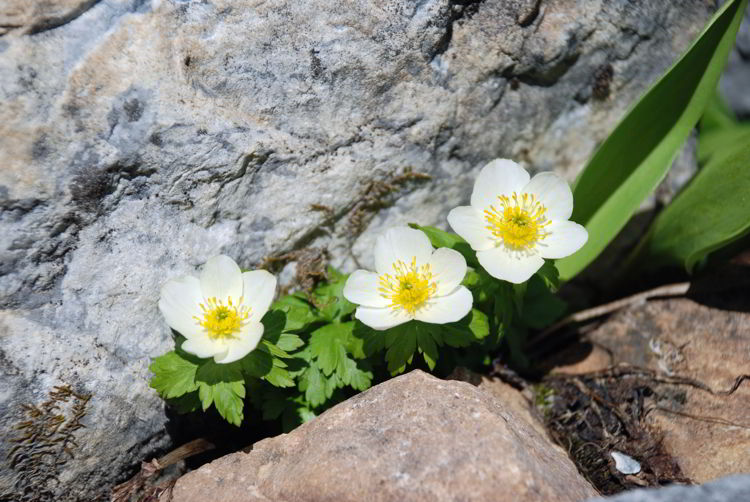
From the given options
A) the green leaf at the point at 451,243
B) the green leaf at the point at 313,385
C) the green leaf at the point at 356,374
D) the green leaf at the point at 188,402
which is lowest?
the green leaf at the point at 188,402

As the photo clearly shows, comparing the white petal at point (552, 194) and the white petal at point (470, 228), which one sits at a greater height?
the white petal at point (552, 194)

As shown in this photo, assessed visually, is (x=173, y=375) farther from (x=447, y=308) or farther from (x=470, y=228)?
(x=470, y=228)

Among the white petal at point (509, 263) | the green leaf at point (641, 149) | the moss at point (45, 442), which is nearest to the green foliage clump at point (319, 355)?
the white petal at point (509, 263)

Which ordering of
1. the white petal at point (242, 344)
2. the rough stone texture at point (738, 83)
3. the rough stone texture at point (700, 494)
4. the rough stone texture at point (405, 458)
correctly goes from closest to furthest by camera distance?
the rough stone texture at point (700, 494) < the rough stone texture at point (405, 458) < the white petal at point (242, 344) < the rough stone texture at point (738, 83)

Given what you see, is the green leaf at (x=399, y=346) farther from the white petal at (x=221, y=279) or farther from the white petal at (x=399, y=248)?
the white petal at (x=221, y=279)

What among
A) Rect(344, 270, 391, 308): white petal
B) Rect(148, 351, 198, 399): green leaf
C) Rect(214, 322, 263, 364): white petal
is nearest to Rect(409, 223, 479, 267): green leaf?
Rect(344, 270, 391, 308): white petal

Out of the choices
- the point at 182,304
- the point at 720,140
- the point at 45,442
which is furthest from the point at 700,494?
the point at 720,140

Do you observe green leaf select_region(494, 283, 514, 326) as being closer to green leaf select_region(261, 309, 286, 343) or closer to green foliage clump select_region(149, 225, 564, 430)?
green foliage clump select_region(149, 225, 564, 430)
